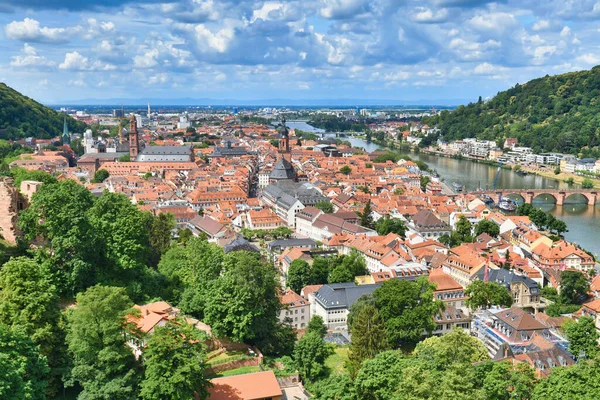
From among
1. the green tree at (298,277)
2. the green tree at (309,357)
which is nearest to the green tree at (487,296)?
the green tree at (298,277)

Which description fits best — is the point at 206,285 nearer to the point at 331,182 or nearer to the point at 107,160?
the point at 331,182

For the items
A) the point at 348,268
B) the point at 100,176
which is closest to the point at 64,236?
the point at 348,268

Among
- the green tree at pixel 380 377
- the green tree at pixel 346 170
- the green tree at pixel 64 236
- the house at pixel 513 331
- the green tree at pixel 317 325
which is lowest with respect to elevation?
the green tree at pixel 317 325

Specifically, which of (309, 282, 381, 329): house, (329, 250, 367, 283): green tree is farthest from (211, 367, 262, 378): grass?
(329, 250, 367, 283): green tree

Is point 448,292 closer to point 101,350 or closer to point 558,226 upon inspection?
point 101,350

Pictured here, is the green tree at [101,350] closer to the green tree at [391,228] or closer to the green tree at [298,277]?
the green tree at [298,277]

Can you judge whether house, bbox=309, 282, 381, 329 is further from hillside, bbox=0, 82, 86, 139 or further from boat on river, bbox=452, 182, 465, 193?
hillside, bbox=0, 82, 86, 139
